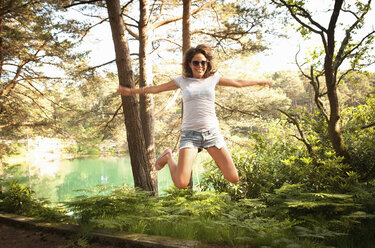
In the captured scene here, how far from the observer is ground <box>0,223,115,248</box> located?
136 inches

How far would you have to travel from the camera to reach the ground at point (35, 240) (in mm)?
3457

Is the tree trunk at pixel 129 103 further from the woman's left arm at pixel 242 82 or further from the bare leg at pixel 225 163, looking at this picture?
the bare leg at pixel 225 163

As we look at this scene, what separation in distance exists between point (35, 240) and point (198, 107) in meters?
2.63

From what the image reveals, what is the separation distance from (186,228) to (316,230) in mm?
1364

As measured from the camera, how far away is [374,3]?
5.72 m

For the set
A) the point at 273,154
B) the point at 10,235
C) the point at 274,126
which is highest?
the point at 274,126

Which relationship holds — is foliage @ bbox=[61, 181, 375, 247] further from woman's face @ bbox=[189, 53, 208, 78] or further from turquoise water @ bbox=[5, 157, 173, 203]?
turquoise water @ bbox=[5, 157, 173, 203]

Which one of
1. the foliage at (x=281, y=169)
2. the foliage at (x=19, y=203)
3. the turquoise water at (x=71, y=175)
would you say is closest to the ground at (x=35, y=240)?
the foliage at (x=19, y=203)

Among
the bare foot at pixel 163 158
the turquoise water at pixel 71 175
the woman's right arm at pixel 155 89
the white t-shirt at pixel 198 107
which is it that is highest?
the woman's right arm at pixel 155 89

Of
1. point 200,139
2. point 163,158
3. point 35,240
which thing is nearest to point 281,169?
point 163,158

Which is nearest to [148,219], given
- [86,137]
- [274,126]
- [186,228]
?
[186,228]

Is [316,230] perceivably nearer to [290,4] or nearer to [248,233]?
[248,233]

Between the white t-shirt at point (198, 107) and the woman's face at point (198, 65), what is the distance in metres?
0.13

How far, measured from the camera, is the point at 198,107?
3.29 meters
